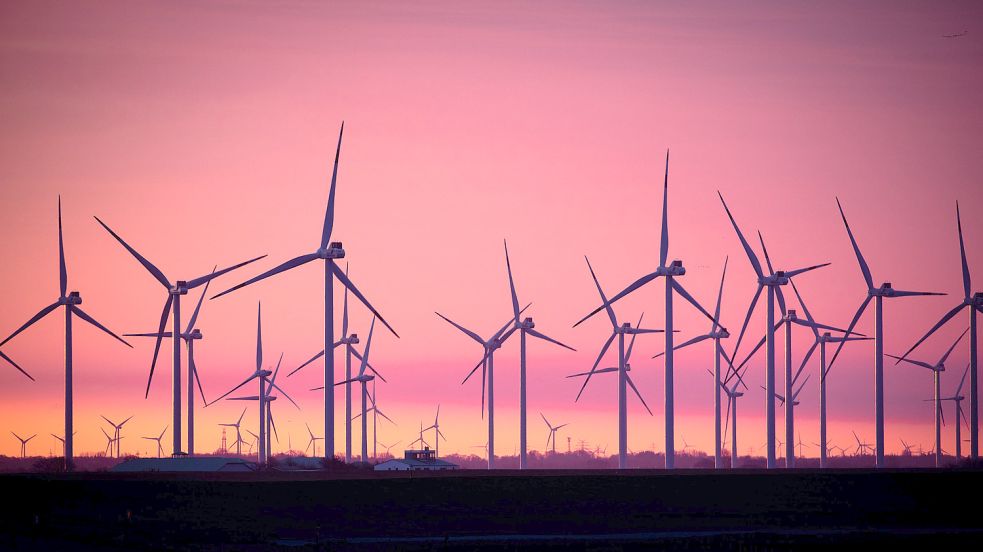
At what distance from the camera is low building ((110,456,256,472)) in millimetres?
Answer: 128875

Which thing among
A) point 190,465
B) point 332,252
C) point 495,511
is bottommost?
point 495,511

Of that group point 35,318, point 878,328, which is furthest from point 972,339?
point 35,318

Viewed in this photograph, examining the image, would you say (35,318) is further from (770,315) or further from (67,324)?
(770,315)

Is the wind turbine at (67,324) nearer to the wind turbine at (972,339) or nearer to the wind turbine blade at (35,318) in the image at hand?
the wind turbine blade at (35,318)

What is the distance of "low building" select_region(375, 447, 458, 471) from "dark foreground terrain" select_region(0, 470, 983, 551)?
1588cm

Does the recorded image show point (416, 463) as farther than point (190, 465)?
Yes

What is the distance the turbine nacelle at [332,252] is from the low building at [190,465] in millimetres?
17285

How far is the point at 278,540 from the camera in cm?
10256

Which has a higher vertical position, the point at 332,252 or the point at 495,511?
the point at 332,252

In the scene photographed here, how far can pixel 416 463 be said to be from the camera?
146500 millimetres

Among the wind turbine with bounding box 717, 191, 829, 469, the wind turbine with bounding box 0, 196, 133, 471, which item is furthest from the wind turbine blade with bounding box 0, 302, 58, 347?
the wind turbine with bounding box 717, 191, 829, 469

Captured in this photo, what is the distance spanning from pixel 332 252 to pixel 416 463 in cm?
2546

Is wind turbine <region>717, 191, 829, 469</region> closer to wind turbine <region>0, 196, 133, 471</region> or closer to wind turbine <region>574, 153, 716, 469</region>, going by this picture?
wind turbine <region>574, 153, 716, 469</region>

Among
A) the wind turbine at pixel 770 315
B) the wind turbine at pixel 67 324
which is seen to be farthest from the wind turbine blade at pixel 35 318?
the wind turbine at pixel 770 315
